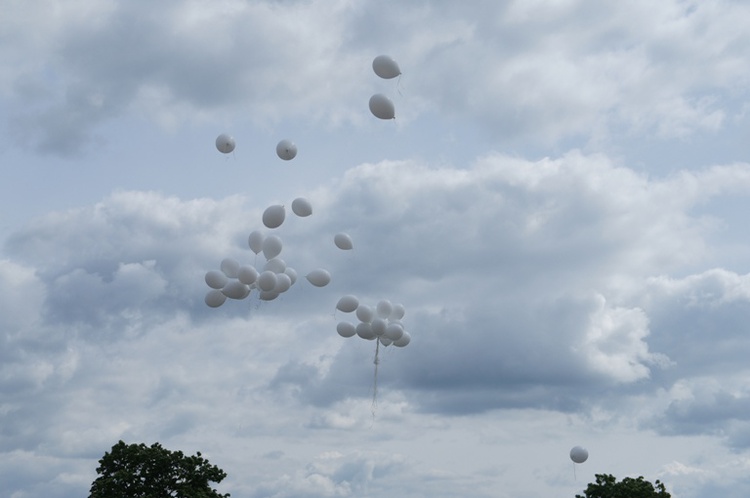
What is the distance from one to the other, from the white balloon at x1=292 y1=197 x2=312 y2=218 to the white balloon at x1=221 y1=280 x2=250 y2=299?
2969mm

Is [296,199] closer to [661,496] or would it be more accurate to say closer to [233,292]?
[233,292]

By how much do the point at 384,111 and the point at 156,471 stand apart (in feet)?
73.6

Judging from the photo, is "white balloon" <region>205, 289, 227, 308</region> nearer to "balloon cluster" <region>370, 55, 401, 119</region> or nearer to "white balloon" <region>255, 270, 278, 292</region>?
"white balloon" <region>255, 270, 278, 292</region>

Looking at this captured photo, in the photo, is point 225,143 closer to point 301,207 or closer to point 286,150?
point 286,150

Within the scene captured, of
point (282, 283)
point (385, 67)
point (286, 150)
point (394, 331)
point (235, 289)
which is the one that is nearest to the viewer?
point (385, 67)

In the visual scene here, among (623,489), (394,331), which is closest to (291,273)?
(394,331)

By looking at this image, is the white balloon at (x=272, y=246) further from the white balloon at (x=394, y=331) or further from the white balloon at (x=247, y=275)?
the white balloon at (x=394, y=331)

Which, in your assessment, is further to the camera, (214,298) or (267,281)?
(214,298)

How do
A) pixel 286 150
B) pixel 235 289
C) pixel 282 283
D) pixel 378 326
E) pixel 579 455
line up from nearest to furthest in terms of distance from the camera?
pixel 286 150
pixel 282 283
pixel 235 289
pixel 378 326
pixel 579 455

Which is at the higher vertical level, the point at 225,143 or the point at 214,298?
the point at 225,143

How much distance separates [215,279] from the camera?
28.8m

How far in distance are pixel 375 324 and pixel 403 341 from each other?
1386mm

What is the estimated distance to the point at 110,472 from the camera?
42031mm

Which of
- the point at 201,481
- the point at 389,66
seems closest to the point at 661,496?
the point at 201,481
